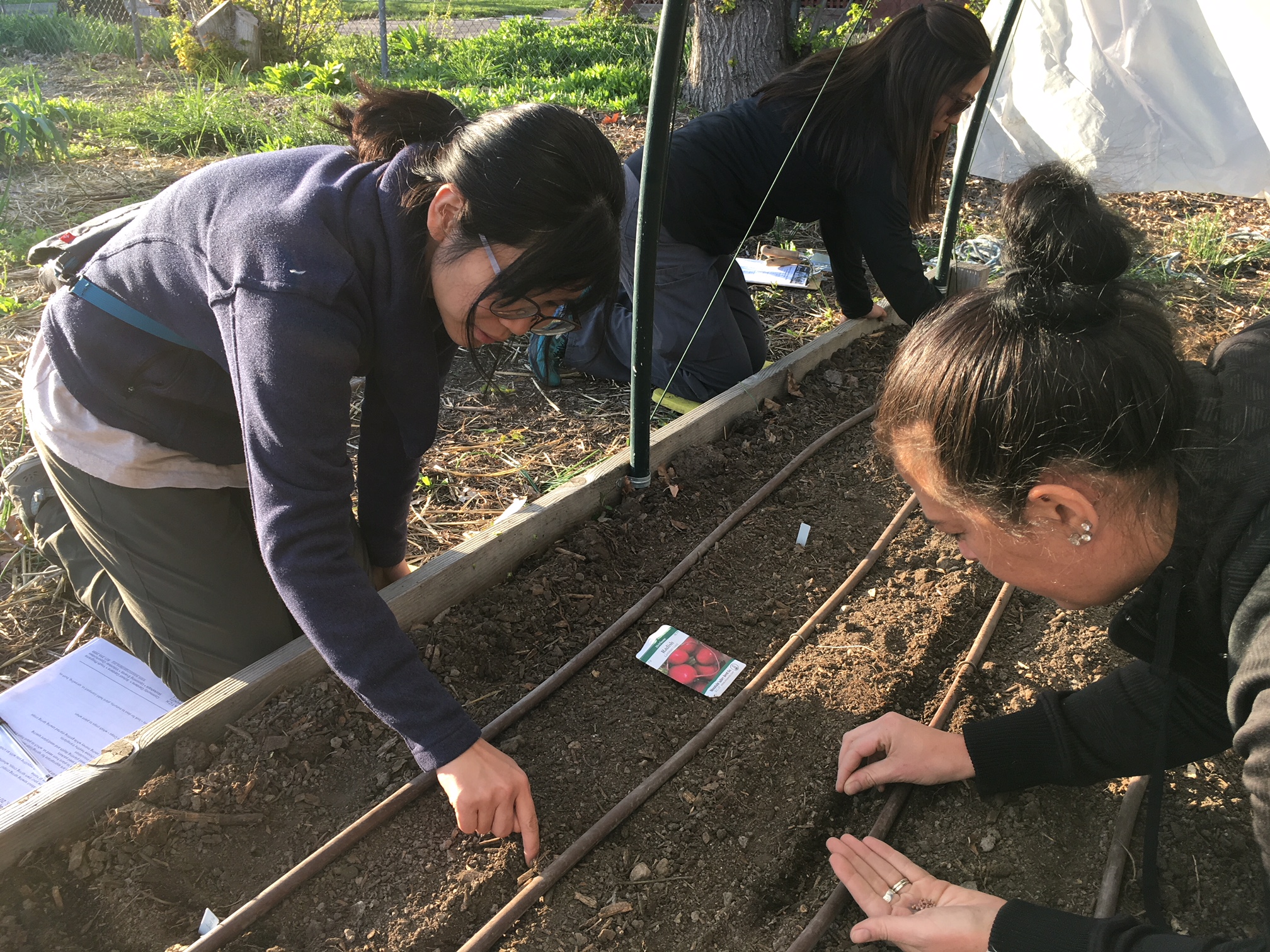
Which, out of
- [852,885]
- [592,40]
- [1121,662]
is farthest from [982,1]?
[852,885]

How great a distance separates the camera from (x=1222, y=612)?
1177 millimetres

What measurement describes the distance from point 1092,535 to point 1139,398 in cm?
22

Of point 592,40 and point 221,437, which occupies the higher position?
point 592,40

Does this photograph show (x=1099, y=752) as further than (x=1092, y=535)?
Yes

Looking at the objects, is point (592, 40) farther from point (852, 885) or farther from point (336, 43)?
point (852, 885)

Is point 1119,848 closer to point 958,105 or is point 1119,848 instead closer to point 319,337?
point 319,337

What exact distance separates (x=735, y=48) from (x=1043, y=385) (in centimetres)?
544

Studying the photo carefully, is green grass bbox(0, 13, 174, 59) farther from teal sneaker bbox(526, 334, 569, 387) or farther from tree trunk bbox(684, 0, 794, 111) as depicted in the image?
teal sneaker bbox(526, 334, 569, 387)

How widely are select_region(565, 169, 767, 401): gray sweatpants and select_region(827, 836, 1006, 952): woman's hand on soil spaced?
1857 millimetres

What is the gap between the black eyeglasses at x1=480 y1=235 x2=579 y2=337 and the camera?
1448 mm

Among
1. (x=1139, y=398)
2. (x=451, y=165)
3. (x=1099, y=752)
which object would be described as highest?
(x=451, y=165)

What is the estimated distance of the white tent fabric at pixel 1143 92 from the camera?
4.72 meters

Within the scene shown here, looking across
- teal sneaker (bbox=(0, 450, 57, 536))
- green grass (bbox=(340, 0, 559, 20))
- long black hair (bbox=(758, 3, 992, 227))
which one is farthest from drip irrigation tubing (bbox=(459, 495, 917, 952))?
green grass (bbox=(340, 0, 559, 20))

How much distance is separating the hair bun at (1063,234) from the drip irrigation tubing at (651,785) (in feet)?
3.61
